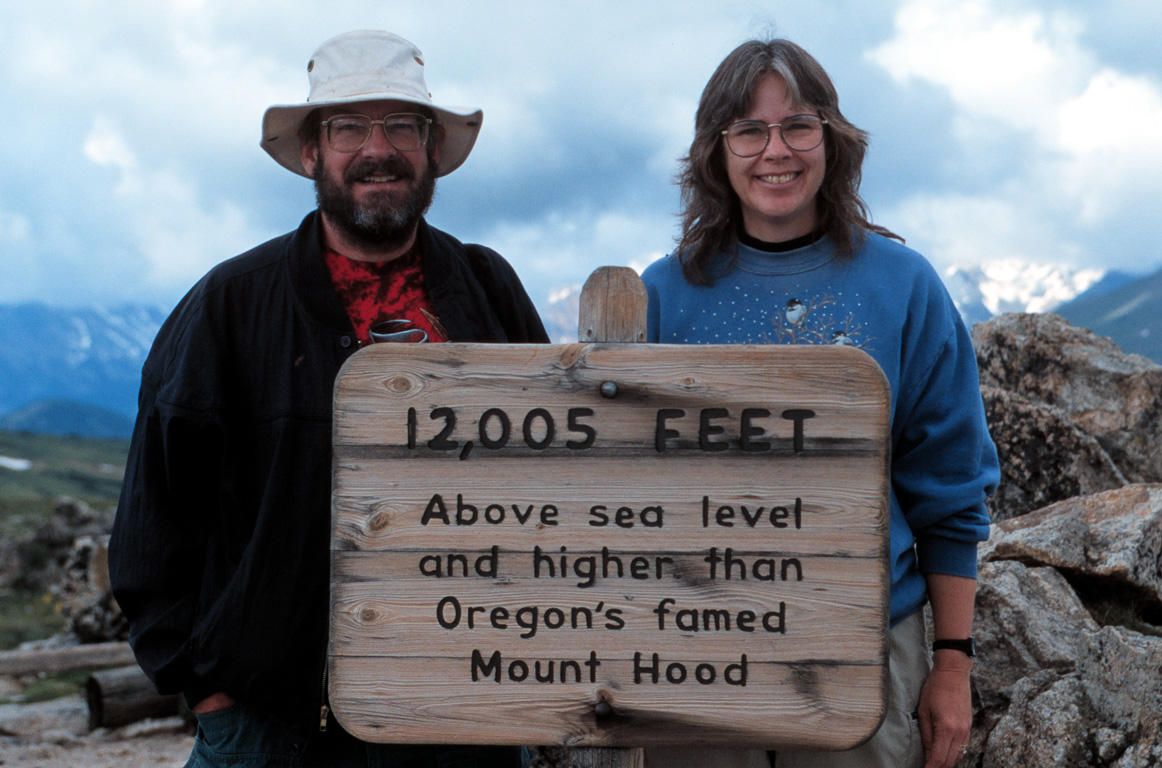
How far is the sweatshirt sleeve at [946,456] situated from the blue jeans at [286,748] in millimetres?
1594

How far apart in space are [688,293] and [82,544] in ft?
47.9

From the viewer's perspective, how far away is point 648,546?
230cm

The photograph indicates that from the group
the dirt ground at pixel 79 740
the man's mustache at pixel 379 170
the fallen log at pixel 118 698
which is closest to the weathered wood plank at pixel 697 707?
the man's mustache at pixel 379 170

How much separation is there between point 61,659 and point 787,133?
1000cm

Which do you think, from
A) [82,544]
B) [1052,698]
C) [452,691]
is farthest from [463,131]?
[82,544]

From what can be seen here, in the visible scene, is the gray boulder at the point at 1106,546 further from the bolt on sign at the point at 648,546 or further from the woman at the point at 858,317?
the bolt on sign at the point at 648,546

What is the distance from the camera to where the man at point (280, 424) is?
2850mm

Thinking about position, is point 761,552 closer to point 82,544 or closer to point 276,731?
point 276,731

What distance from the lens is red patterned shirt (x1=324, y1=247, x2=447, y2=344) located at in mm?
3133

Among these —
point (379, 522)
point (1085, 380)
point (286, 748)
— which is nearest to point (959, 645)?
point (379, 522)

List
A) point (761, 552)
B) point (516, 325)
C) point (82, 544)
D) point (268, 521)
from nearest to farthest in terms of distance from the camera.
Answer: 1. point (761, 552)
2. point (268, 521)
3. point (516, 325)
4. point (82, 544)

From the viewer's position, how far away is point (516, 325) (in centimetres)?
346

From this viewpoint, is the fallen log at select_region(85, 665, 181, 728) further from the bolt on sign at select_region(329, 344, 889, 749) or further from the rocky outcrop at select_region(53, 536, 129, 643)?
the bolt on sign at select_region(329, 344, 889, 749)

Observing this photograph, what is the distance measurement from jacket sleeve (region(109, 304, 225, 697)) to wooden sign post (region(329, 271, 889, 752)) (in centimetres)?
92
